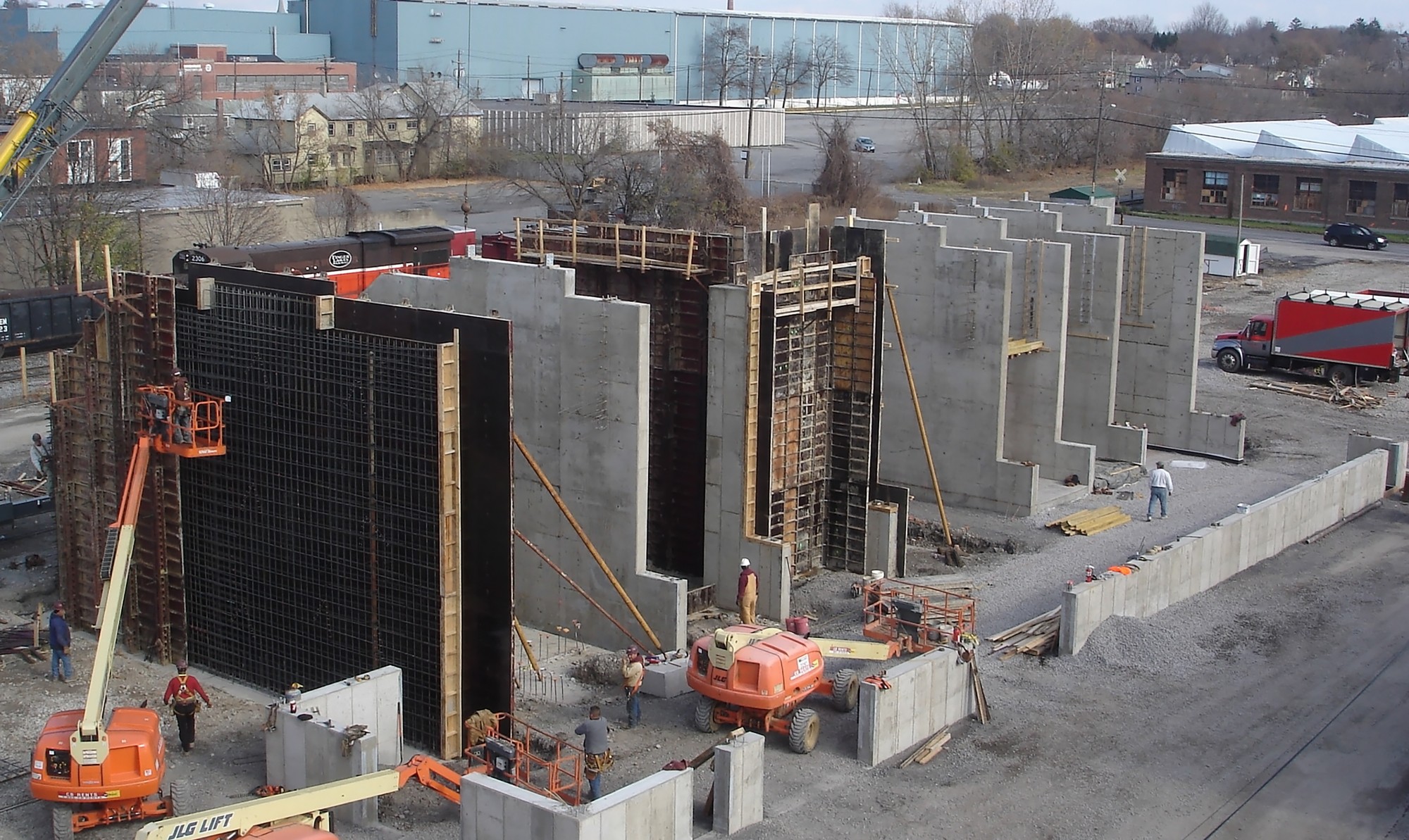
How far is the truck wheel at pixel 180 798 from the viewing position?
50.4 feet

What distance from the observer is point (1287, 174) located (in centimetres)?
7275

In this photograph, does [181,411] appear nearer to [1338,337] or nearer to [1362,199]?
[1338,337]

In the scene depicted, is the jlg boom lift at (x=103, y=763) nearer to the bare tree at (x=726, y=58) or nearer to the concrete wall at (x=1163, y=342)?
the concrete wall at (x=1163, y=342)

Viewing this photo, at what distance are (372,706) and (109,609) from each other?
300 cm

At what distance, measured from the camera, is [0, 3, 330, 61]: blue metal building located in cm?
11300

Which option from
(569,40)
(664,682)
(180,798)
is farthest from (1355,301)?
(569,40)

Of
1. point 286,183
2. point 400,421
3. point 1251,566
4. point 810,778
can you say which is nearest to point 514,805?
point 810,778

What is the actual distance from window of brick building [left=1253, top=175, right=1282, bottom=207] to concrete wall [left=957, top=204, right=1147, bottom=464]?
46.4 m

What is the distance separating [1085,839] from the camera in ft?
50.0

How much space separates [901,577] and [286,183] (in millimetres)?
54748

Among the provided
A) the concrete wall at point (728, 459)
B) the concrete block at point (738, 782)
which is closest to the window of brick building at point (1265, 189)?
the concrete wall at point (728, 459)

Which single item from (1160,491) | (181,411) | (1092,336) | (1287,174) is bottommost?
(1160,491)

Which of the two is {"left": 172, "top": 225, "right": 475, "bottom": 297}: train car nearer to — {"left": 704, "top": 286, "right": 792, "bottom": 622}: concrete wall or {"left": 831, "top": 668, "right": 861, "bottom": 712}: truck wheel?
{"left": 704, "top": 286, "right": 792, "bottom": 622}: concrete wall

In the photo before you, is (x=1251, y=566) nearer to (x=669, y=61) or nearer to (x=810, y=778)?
(x=810, y=778)
